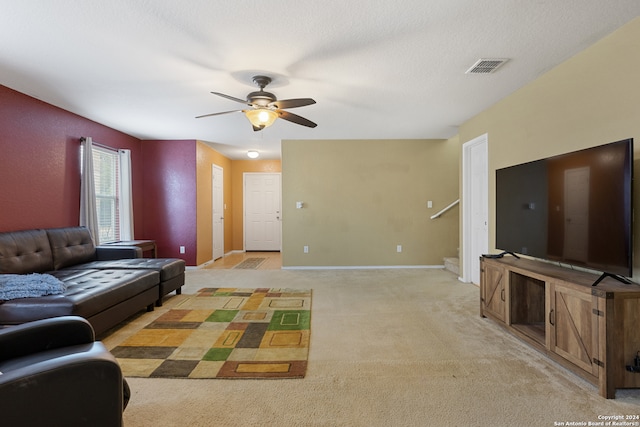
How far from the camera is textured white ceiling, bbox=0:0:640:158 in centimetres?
206

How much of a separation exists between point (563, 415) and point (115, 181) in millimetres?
6064

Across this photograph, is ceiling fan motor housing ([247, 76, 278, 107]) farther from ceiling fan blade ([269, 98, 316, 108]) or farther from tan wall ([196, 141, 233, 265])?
tan wall ([196, 141, 233, 265])

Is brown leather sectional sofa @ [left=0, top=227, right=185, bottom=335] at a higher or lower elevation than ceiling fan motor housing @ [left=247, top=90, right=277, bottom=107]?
lower

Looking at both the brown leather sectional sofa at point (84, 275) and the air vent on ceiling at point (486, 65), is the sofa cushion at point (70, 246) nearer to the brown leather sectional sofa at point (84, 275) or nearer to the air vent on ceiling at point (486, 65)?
the brown leather sectional sofa at point (84, 275)

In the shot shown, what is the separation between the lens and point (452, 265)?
545cm

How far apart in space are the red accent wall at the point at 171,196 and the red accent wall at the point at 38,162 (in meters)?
1.31

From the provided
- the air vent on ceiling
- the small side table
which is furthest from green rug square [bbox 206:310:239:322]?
the air vent on ceiling

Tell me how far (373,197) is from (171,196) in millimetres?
3722

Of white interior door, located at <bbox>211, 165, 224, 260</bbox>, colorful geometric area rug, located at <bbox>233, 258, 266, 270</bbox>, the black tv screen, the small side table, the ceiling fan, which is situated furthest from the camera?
white interior door, located at <bbox>211, 165, 224, 260</bbox>

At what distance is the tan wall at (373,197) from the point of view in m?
5.88

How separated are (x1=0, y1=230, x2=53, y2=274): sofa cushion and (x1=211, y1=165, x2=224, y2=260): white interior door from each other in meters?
3.49

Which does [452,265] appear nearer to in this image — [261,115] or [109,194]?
[261,115]


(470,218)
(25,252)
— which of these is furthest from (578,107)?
(25,252)

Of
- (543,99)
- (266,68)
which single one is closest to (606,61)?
(543,99)
